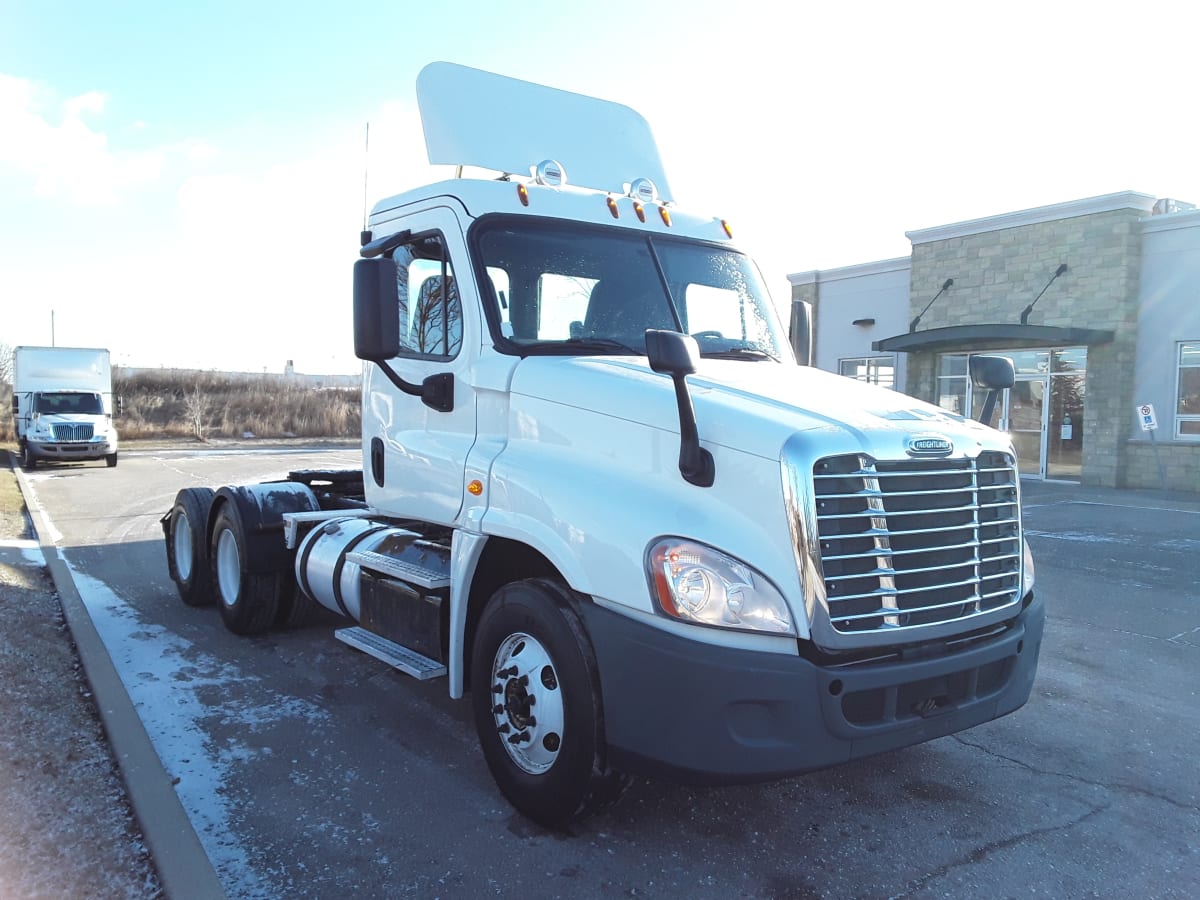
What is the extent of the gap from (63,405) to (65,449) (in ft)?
5.48

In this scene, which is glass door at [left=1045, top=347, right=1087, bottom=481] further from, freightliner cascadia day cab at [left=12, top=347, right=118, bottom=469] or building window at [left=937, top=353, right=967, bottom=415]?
freightliner cascadia day cab at [left=12, top=347, right=118, bottom=469]

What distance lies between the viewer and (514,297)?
14.3 feet

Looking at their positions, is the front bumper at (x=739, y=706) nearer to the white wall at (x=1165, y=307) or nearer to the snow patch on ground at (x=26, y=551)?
the snow patch on ground at (x=26, y=551)

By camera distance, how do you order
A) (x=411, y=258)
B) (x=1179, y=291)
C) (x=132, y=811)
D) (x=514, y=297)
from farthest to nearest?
1. (x=1179, y=291)
2. (x=411, y=258)
3. (x=514, y=297)
4. (x=132, y=811)

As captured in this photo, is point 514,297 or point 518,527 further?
point 514,297

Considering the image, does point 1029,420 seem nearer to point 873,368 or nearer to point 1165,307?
point 1165,307

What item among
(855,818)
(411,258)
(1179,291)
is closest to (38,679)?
(411,258)

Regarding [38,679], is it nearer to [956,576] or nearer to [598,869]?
[598,869]

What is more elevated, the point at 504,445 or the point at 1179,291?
the point at 1179,291

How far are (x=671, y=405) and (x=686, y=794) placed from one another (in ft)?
6.13

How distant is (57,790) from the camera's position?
3818 mm

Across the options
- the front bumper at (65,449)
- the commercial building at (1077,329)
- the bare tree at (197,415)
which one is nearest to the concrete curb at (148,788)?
the front bumper at (65,449)

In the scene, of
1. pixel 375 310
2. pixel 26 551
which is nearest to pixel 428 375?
pixel 375 310

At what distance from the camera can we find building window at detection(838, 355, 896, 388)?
23.9 meters
